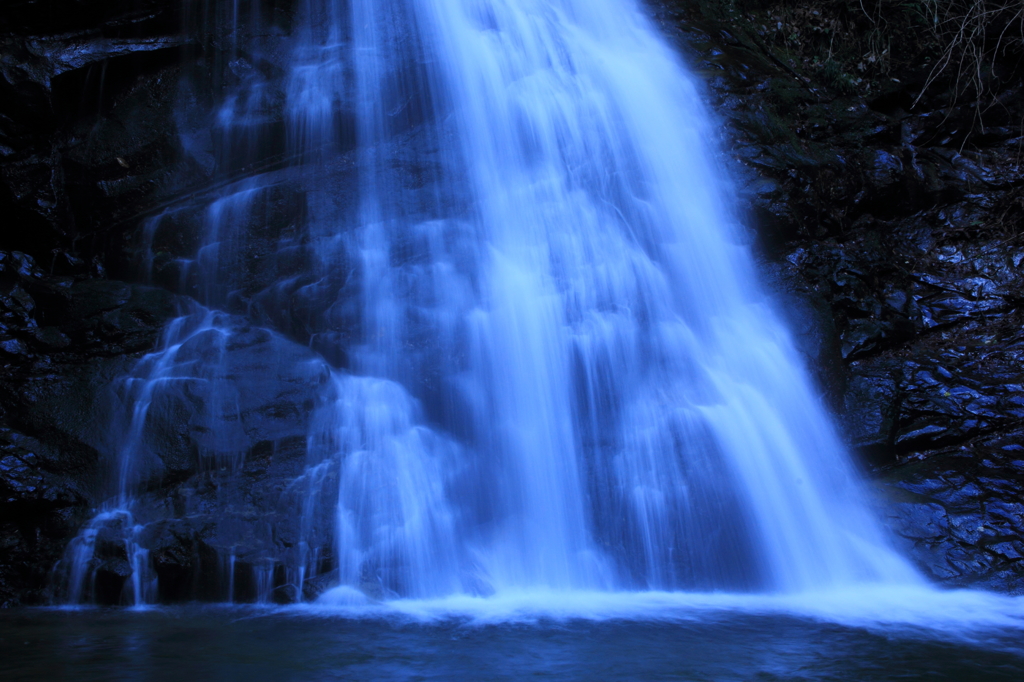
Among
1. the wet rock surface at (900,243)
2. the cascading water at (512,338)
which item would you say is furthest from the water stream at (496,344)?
the wet rock surface at (900,243)

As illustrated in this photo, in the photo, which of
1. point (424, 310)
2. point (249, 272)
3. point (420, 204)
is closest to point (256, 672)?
point (424, 310)

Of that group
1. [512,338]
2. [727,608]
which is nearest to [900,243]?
[512,338]

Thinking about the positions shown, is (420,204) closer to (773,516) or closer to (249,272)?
(249,272)

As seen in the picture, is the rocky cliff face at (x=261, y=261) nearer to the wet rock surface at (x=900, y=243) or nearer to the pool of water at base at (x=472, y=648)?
the wet rock surface at (x=900, y=243)

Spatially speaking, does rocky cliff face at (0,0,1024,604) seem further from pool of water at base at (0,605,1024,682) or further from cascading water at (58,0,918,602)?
pool of water at base at (0,605,1024,682)

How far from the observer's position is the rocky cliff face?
17.0 ft

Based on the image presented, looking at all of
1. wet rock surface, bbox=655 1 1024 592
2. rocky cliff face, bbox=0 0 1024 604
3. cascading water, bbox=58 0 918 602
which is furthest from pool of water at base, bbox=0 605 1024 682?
wet rock surface, bbox=655 1 1024 592

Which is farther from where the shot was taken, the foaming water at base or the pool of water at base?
the foaming water at base

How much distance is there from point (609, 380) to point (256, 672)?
3.72m

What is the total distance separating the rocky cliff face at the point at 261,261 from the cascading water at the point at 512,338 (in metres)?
0.23

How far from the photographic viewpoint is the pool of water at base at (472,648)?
3.29m

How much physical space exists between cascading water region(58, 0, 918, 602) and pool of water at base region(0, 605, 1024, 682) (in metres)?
0.63

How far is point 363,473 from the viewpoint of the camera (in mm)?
5352

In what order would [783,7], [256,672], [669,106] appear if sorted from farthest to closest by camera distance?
[783,7] < [669,106] < [256,672]
